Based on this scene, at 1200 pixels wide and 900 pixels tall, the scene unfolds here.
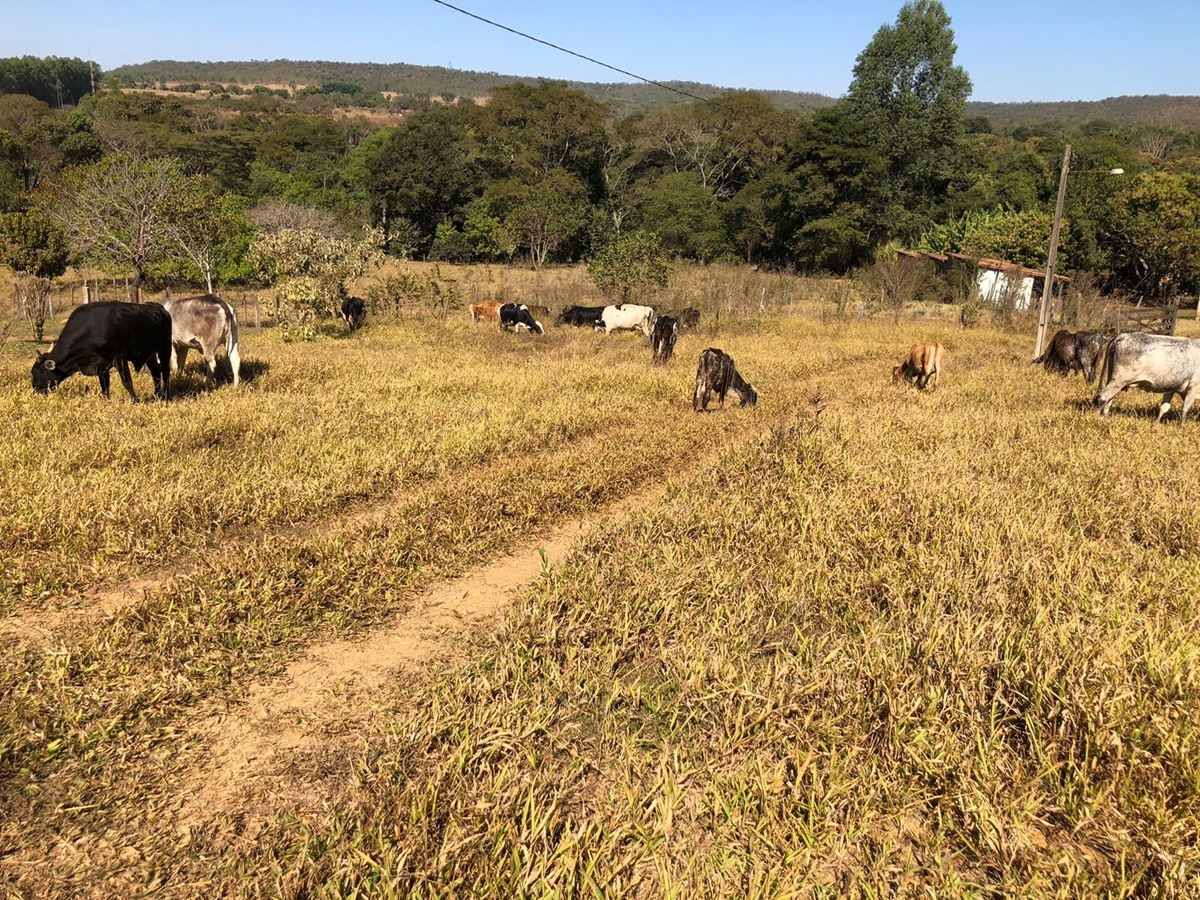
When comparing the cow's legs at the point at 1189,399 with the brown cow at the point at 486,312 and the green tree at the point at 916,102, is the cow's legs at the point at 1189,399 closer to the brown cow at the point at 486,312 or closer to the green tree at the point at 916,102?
the brown cow at the point at 486,312

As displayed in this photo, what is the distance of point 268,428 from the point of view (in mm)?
8086

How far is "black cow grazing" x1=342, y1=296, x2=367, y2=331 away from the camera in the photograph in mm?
19500

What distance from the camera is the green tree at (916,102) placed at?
1668 inches

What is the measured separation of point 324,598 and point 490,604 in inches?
42.5

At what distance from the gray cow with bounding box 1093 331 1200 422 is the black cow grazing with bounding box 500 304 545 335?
45.6 ft

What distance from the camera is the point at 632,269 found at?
22688 mm

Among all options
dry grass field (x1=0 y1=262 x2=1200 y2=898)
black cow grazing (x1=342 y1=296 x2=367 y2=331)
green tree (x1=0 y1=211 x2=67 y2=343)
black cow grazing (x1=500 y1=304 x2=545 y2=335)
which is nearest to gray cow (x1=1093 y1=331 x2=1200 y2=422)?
dry grass field (x1=0 y1=262 x2=1200 y2=898)

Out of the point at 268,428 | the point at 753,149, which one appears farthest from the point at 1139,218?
the point at 268,428

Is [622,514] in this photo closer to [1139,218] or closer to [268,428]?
[268,428]

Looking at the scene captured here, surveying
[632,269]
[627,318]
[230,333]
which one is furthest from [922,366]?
[632,269]

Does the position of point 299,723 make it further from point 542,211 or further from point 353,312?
point 542,211

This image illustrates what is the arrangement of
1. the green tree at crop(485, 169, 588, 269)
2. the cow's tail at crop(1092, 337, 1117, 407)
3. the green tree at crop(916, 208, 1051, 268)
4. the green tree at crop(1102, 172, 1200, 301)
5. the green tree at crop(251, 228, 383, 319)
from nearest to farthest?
the cow's tail at crop(1092, 337, 1117, 407) < the green tree at crop(251, 228, 383, 319) < the green tree at crop(1102, 172, 1200, 301) < the green tree at crop(916, 208, 1051, 268) < the green tree at crop(485, 169, 588, 269)

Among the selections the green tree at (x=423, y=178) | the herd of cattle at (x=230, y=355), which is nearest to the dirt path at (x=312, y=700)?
the herd of cattle at (x=230, y=355)

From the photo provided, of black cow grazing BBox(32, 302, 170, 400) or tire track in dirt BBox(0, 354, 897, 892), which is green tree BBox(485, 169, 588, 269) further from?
tire track in dirt BBox(0, 354, 897, 892)
